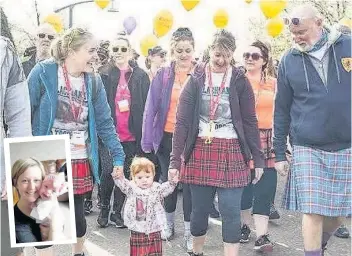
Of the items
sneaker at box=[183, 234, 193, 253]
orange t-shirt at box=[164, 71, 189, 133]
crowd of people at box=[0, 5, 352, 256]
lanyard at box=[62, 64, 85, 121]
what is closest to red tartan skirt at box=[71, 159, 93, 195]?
crowd of people at box=[0, 5, 352, 256]

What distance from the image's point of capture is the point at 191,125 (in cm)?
374

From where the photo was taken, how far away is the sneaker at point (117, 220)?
4293 millimetres

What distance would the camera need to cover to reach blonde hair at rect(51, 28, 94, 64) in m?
3.58

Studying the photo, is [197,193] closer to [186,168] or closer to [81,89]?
[186,168]

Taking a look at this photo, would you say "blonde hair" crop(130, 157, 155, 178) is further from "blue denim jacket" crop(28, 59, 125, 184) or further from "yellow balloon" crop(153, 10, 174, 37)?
"yellow balloon" crop(153, 10, 174, 37)

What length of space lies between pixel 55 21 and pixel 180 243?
1457 mm

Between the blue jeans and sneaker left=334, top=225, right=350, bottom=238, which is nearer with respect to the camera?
the blue jeans

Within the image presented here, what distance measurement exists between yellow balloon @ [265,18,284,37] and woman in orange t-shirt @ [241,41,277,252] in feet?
0.49

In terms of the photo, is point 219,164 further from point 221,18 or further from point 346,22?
point 346,22

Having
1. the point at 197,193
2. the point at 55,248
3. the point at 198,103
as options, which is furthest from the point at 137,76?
the point at 55,248

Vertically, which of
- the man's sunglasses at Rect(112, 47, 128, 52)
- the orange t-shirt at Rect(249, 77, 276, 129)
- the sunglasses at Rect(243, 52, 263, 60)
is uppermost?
the man's sunglasses at Rect(112, 47, 128, 52)

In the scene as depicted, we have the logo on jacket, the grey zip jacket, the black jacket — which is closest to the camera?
the grey zip jacket

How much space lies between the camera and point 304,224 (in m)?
3.60

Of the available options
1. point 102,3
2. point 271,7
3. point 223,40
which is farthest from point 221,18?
point 102,3
